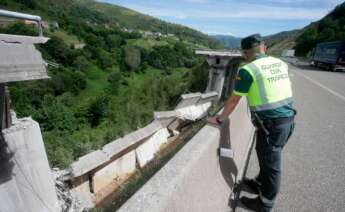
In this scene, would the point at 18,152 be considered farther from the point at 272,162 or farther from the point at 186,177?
the point at 272,162

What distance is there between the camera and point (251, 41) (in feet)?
10.2

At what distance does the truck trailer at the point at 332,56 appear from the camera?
25.7 meters

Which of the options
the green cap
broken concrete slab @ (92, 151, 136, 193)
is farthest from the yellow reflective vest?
broken concrete slab @ (92, 151, 136, 193)

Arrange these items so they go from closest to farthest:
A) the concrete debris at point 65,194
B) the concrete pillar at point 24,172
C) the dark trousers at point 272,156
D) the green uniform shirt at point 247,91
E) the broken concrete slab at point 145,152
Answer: the green uniform shirt at point 247,91
the dark trousers at point 272,156
the concrete pillar at point 24,172
the concrete debris at point 65,194
the broken concrete slab at point 145,152

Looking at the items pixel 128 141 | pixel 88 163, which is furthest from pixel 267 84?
pixel 128 141

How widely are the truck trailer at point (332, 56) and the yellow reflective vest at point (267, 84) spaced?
27.2 meters

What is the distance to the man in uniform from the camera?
295 centimetres

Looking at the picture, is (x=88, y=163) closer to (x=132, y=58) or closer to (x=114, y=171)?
(x=114, y=171)

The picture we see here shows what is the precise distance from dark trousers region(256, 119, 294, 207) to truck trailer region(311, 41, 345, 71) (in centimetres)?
2721

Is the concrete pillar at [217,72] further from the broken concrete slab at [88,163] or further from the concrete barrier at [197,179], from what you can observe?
the concrete barrier at [197,179]

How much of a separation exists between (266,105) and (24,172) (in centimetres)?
371

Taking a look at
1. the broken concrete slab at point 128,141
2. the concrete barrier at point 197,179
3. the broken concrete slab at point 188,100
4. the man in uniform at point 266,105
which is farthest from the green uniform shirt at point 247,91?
the broken concrete slab at point 188,100

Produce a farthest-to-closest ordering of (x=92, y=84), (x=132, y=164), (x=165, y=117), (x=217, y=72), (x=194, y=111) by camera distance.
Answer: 1. (x=92, y=84)
2. (x=217, y=72)
3. (x=194, y=111)
4. (x=165, y=117)
5. (x=132, y=164)

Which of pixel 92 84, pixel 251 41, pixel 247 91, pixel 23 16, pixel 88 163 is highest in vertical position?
pixel 23 16
